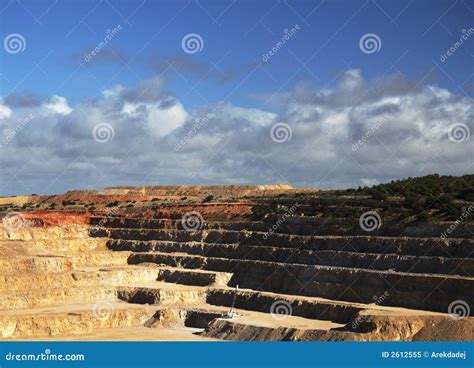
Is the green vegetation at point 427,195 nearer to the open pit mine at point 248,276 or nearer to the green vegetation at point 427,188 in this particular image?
the green vegetation at point 427,188

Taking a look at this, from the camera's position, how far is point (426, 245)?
198 ft

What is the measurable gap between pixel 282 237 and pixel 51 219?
33.5 m

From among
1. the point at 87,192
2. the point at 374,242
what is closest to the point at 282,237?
the point at 374,242

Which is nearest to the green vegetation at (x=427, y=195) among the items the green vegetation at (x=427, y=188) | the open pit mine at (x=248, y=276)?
the green vegetation at (x=427, y=188)

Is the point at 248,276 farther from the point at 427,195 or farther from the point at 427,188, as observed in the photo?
the point at 427,188

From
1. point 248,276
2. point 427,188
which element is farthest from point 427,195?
point 248,276

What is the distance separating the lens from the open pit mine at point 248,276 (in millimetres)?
52406

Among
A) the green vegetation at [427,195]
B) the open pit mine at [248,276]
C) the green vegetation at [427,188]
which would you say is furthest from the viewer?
the green vegetation at [427,188]

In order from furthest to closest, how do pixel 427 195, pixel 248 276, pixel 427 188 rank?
pixel 427 188, pixel 427 195, pixel 248 276

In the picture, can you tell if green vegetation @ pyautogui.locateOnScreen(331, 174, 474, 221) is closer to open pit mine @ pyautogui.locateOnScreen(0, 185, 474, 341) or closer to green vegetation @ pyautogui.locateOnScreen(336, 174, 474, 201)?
green vegetation @ pyautogui.locateOnScreen(336, 174, 474, 201)

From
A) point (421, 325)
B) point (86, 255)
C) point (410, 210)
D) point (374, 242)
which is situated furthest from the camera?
point (86, 255)

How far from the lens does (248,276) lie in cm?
6975

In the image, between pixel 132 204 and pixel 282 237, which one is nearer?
pixel 282 237

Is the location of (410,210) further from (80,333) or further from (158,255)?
(80,333)
